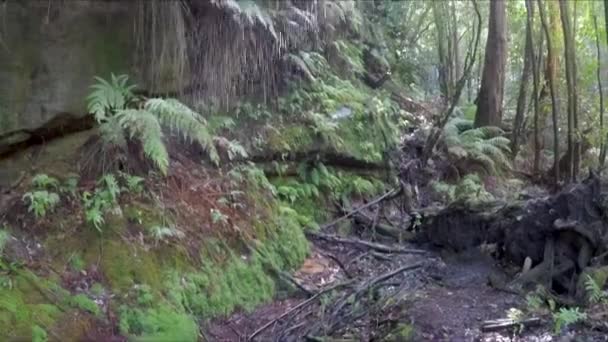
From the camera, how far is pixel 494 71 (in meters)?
12.6

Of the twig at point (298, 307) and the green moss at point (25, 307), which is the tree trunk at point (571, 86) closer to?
the twig at point (298, 307)

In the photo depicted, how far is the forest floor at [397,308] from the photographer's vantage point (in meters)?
5.22

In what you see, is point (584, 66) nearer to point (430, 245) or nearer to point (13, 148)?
point (430, 245)

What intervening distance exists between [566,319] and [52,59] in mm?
4867

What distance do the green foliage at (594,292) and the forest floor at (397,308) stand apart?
1.27ft

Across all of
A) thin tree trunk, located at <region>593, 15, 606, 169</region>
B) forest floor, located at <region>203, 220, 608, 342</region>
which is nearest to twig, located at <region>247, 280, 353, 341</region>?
forest floor, located at <region>203, 220, 608, 342</region>

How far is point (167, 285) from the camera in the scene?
5535mm

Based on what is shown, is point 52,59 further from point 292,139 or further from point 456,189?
point 456,189

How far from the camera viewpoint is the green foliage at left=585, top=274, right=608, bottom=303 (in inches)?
212

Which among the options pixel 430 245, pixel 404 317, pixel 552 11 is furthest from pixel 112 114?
pixel 552 11

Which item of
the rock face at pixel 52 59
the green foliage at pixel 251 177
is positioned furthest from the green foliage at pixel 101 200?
the green foliage at pixel 251 177

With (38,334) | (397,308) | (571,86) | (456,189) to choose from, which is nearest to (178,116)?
(38,334)

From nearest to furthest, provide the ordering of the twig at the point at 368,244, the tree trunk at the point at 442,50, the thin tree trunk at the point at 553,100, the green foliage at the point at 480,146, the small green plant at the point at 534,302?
the small green plant at the point at 534,302 → the twig at the point at 368,244 → the thin tree trunk at the point at 553,100 → the green foliage at the point at 480,146 → the tree trunk at the point at 442,50

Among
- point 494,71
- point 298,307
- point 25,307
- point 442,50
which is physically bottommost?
point 298,307
